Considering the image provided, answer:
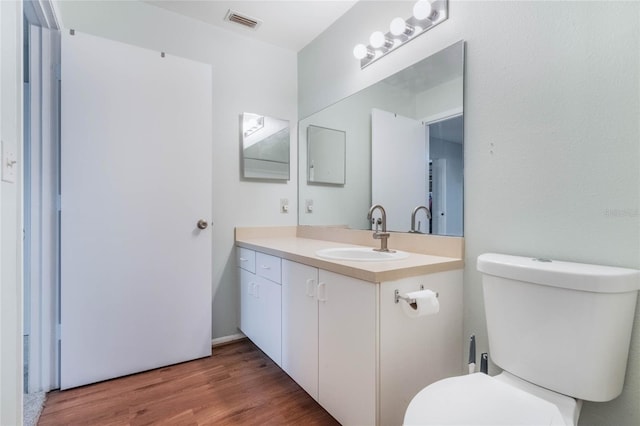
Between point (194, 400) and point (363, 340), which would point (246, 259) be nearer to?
point (194, 400)

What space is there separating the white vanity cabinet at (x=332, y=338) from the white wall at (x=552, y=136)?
0.54 m

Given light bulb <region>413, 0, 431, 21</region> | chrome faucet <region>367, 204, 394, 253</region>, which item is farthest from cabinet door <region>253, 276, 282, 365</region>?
light bulb <region>413, 0, 431, 21</region>

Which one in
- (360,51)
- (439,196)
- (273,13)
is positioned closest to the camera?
(439,196)

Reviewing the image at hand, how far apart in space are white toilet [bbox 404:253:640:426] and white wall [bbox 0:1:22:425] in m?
1.16

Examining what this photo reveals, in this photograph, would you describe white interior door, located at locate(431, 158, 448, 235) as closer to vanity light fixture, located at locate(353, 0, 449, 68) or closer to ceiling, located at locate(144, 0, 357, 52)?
vanity light fixture, located at locate(353, 0, 449, 68)

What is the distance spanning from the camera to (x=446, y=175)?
146cm

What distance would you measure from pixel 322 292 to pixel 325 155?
1.22m

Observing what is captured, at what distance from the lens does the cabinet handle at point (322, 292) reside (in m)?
1.34

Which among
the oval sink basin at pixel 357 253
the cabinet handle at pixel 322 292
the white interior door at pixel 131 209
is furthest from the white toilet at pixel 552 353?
the white interior door at pixel 131 209

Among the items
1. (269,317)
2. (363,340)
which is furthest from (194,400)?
(363,340)

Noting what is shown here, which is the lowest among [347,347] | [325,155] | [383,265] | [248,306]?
[248,306]

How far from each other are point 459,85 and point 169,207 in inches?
68.0

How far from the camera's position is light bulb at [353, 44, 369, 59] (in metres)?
1.84

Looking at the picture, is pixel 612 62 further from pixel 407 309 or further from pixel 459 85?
pixel 407 309
